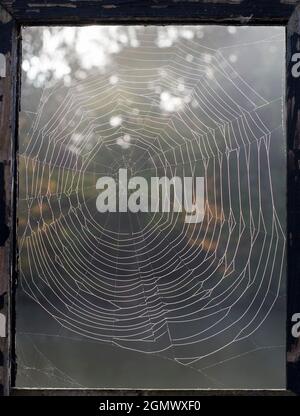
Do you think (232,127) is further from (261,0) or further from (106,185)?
(261,0)

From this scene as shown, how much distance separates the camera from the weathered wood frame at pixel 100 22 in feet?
7.79

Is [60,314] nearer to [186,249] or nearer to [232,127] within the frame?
[232,127]

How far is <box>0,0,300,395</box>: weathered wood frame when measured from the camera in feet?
7.79

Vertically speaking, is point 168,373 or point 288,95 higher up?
point 288,95

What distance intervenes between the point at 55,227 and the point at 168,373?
433 centimetres

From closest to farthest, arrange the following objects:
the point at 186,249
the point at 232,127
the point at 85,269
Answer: the point at 232,127 → the point at 85,269 → the point at 186,249

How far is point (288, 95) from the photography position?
2.38 m

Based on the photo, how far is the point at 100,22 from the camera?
2420 mm
